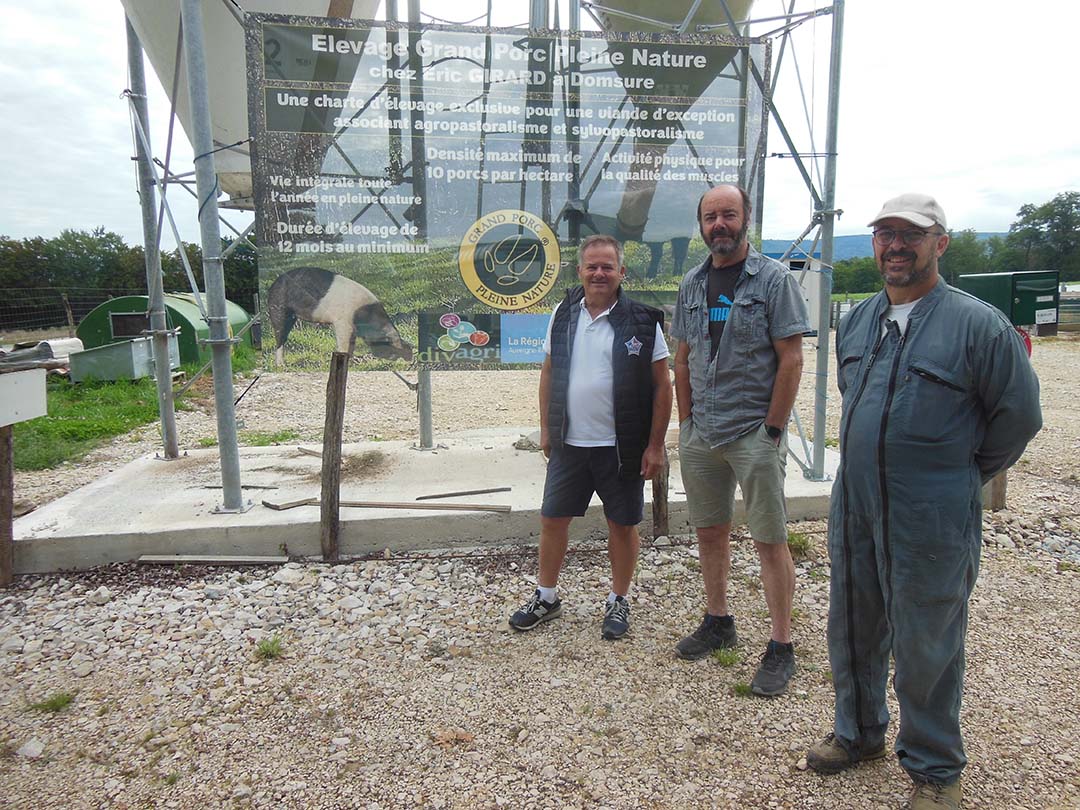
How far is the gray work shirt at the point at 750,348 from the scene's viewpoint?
2863 mm

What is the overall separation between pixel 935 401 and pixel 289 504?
4014 millimetres

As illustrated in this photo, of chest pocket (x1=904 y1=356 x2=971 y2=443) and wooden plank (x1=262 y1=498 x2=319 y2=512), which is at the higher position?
chest pocket (x1=904 y1=356 x2=971 y2=443)

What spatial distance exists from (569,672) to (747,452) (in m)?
1.31

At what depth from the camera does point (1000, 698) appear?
2.93 meters

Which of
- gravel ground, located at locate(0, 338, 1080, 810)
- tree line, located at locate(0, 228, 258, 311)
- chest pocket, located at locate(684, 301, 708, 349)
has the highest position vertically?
tree line, located at locate(0, 228, 258, 311)

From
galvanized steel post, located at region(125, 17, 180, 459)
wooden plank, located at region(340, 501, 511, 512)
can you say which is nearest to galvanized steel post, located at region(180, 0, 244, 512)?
wooden plank, located at region(340, 501, 511, 512)

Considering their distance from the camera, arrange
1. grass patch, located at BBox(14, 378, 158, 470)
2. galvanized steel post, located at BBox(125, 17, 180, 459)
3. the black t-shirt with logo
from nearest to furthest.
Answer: the black t-shirt with logo < galvanized steel post, located at BBox(125, 17, 180, 459) < grass patch, located at BBox(14, 378, 158, 470)

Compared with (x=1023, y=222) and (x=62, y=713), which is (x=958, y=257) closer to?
(x=1023, y=222)

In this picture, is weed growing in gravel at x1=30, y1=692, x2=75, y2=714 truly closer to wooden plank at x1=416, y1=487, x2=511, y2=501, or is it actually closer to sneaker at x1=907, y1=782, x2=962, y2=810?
wooden plank at x1=416, y1=487, x2=511, y2=501

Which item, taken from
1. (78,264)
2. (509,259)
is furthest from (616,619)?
(78,264)

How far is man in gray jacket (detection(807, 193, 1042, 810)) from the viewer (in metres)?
2.04

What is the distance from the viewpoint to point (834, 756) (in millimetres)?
2465

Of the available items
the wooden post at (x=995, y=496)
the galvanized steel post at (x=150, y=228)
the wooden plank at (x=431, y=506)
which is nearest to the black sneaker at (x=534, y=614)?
the wooden plank at (x=431, y=506)

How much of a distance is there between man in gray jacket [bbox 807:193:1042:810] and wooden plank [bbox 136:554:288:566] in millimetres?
3494
